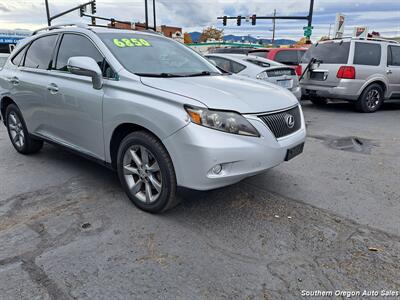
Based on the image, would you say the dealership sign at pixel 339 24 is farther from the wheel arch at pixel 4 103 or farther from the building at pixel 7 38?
the building at pixel 7 38

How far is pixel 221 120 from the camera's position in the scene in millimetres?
2625

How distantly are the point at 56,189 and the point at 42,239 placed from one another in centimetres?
108

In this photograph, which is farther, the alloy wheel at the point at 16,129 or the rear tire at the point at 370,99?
the rear tire at the point at 370,99

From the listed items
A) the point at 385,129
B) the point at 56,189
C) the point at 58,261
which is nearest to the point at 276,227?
the point at 58,261

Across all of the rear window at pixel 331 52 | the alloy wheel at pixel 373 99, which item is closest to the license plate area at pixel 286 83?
the rear window at pixel 331 52

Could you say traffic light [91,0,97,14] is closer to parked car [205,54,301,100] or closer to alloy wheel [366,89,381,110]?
parked car [205,54,301,100]

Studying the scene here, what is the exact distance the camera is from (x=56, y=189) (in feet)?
12.1

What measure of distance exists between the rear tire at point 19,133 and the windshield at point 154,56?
2.04 m

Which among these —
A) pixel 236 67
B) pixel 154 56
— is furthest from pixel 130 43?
pixel 236 67

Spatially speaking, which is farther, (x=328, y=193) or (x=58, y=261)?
(x=328, y=193)

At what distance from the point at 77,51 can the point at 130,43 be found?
622 millimetres

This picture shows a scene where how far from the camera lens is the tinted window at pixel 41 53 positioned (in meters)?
4.05

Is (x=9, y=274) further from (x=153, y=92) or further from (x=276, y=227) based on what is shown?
(x=276, y=227)

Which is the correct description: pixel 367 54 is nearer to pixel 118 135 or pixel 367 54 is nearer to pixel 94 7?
pixel 118 135
